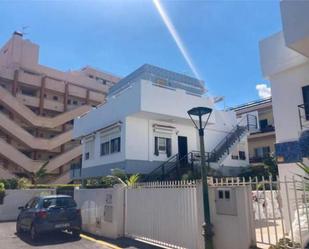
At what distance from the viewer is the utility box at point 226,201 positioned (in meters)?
7.20

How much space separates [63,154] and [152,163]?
26.7 metres

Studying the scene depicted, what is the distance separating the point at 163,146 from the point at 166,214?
13.5m

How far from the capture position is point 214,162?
2277 centimetres

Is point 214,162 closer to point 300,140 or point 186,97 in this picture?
point 186,97

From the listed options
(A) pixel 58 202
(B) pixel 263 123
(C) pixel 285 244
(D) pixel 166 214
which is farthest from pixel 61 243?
(B) pixel 263 123

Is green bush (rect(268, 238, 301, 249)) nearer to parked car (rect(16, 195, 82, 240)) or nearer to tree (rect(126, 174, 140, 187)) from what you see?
tree (rect(126, 174, 140, 187))

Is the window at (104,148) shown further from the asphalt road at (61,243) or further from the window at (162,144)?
the asphalt road at (61,243)

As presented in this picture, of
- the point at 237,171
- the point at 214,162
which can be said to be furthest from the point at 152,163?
the point at 237,171

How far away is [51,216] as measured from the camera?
37.7ft

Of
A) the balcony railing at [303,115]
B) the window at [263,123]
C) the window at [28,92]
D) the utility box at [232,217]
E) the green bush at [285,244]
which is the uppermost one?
the window at [28,92]

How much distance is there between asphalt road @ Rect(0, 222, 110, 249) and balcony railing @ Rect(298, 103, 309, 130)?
804 centimetres

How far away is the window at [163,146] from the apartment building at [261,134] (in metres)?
11.8

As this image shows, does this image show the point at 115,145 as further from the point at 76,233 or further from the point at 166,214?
the point at 166,214

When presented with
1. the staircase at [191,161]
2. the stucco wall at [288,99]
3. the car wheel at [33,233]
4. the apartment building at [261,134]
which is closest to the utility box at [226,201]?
the stucco wall at [288,99]
